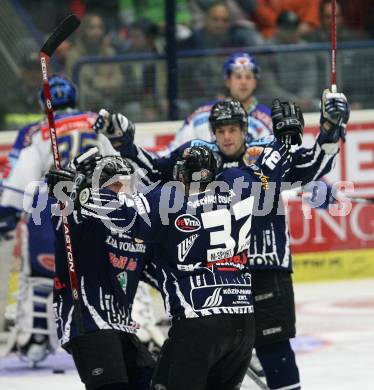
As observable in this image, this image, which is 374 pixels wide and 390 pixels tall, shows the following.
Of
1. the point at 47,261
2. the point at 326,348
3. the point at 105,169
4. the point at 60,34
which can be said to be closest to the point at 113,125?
the point at 60,34

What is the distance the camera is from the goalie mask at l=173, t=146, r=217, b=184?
4.68 meters

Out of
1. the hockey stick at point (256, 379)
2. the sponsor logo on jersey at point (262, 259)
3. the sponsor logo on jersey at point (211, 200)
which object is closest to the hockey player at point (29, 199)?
the hockey stick at point (256, 379)

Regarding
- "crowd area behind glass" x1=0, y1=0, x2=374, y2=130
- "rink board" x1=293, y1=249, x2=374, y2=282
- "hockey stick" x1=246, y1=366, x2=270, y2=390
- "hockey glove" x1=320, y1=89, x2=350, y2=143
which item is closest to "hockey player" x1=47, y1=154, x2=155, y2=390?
"hockey glove" x1=320, y1=89, x2=350, y2=143

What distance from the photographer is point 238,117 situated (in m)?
6.04

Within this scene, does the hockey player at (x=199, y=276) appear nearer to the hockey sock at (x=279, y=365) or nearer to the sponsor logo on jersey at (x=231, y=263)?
the sponsor logo on jersey at (x=231, y=263)

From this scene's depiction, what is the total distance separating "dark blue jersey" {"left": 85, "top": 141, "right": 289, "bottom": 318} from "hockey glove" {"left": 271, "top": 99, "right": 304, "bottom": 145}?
0.68 meters

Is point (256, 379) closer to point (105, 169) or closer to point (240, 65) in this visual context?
point (105, 169)

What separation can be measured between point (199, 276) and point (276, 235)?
4.44 feet

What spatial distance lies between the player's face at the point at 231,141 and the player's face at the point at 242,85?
1436 millimetres

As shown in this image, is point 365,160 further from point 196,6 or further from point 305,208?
point 196,6

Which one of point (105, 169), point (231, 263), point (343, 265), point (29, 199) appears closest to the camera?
point (231, 263)

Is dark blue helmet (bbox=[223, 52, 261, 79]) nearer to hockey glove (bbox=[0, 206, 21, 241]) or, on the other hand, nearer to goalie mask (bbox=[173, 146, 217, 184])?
hockey glove (bbox=[0, 206, 21, 241])

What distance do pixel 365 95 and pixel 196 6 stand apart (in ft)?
5.66

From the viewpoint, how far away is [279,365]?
5.58 m
